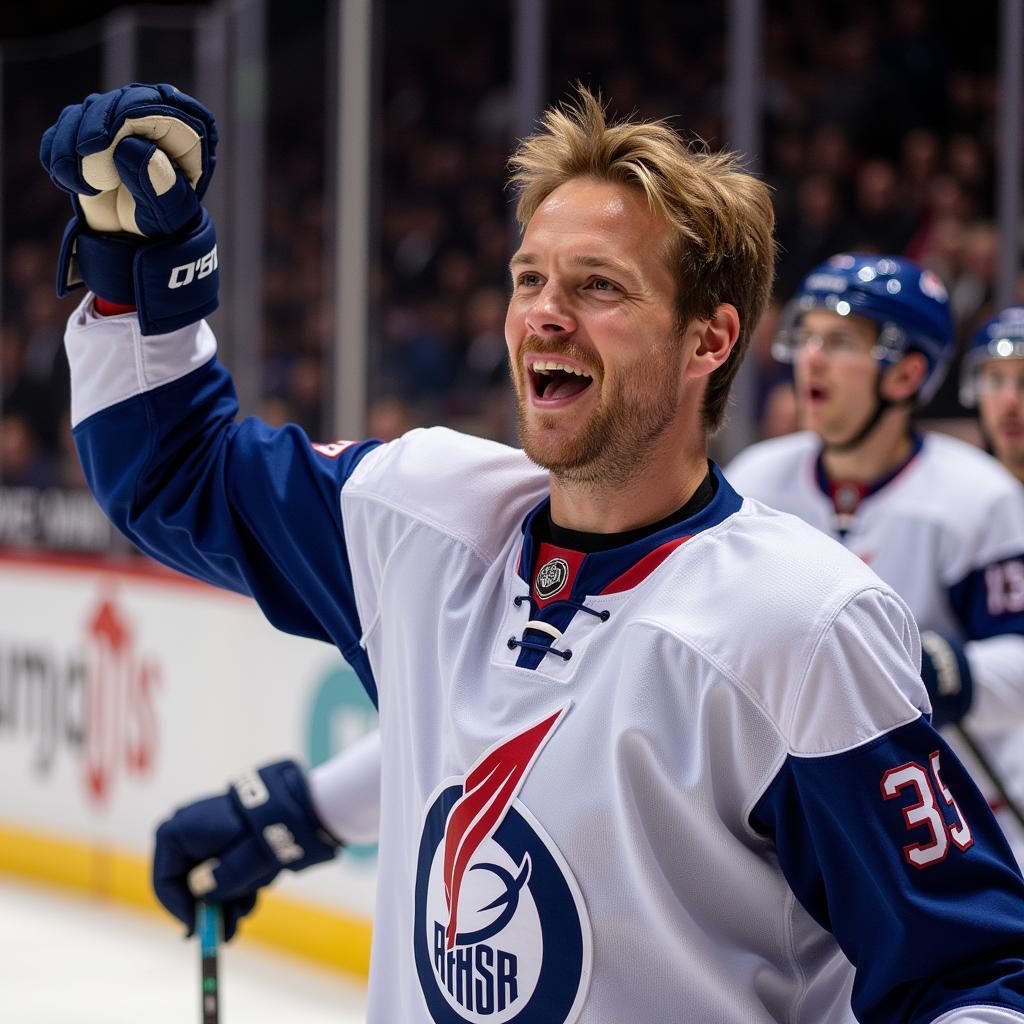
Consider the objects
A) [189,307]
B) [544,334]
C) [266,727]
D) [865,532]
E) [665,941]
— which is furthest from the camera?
[266,727]

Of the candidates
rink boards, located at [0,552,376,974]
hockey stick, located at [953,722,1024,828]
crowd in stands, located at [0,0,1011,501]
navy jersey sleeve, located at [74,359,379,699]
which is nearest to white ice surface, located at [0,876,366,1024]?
rink boards, located at [0,552,376,974]

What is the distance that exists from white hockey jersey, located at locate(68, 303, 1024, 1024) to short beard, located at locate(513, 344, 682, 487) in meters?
Result: 0.07

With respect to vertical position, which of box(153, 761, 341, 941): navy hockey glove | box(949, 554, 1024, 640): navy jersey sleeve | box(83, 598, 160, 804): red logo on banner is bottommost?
box(83, 598, 160, 804): red logo on banner

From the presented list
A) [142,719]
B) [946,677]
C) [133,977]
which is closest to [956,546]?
[946,677]

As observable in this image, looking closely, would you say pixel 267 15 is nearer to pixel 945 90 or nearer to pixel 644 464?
pixel 945 90

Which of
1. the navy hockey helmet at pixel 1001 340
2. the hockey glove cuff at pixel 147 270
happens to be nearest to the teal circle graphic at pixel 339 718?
the navy hockey helmet at pixel 1001 340

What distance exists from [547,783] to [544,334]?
38cm

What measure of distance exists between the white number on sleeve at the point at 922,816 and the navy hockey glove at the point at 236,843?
87 cm

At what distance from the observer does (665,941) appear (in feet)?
3.89

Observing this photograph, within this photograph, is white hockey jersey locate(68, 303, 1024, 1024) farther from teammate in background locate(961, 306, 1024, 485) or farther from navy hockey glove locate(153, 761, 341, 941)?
teammate in background locate(961, 306, 1024, 485)

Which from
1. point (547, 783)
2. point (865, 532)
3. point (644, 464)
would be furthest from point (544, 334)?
point (865, 532)

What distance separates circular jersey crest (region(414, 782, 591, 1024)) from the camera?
1200 mm

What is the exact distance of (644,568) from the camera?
4.20 feet

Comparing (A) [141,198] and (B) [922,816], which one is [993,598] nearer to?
(B) [922,816]
